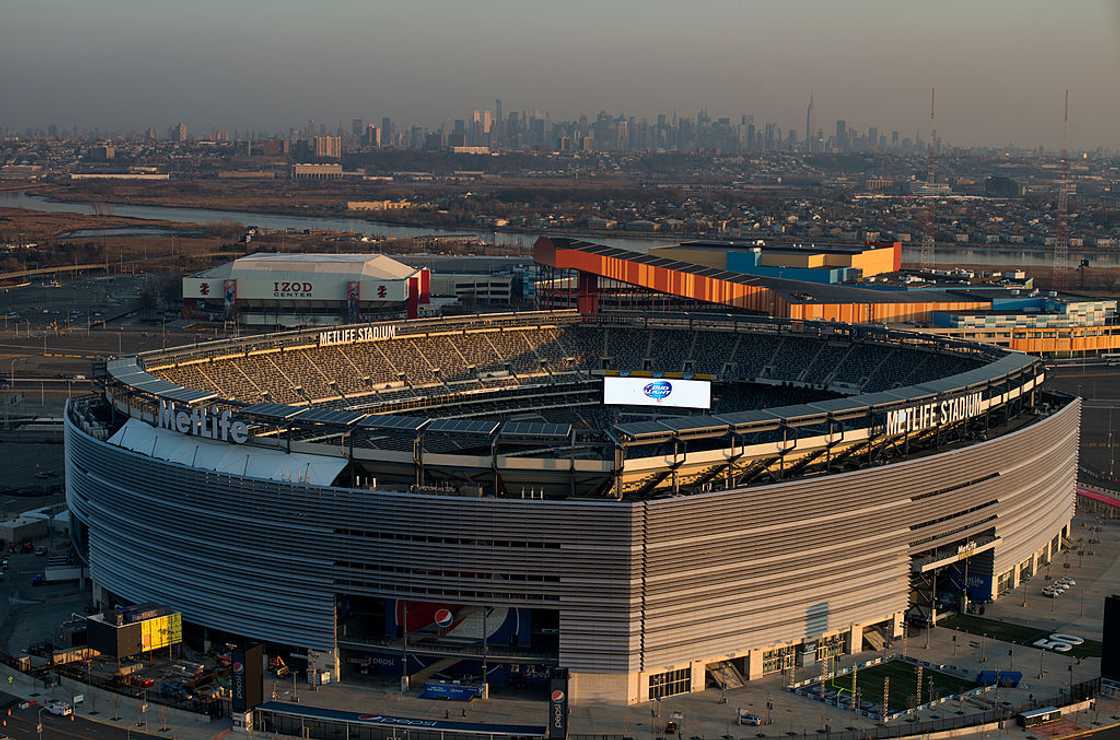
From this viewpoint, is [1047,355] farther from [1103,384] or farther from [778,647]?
[778,647]

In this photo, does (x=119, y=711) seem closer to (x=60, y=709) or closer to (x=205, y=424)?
(x=60, y=709)

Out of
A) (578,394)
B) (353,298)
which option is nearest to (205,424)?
(578,394)

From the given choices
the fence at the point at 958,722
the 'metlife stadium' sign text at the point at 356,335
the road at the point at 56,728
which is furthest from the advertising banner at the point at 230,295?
the fence at the point at 958,722

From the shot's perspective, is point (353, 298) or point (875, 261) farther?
point (875, 261)

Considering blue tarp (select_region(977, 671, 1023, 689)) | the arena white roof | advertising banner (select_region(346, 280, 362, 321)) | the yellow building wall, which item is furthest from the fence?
the arena white roof

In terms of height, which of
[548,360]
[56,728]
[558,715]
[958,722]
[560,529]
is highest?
[548,360]

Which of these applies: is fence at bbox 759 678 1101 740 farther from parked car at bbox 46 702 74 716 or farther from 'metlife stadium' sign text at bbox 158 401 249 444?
parked car at bbox 46 702 74 716

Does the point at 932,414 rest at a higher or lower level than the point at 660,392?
higher

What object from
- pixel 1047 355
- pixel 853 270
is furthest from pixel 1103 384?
pixel 853 270

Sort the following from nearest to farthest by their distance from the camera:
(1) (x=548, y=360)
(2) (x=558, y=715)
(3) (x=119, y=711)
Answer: (2) (x=558, y=715)
(3) (x=119, y=711)
(1) (x=548, y=360)
